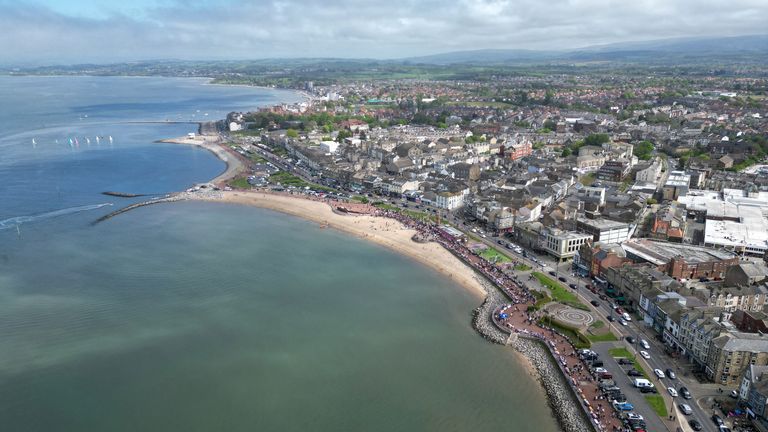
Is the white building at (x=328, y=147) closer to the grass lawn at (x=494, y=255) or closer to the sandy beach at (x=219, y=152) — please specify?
the sandy beach at (x=219, y=152)

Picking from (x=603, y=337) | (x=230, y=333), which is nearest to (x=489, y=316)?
(x=603, y=337)

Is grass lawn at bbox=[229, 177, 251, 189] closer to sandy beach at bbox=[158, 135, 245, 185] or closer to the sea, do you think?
sandy beach at bbox=[158, 135, 245, 185]

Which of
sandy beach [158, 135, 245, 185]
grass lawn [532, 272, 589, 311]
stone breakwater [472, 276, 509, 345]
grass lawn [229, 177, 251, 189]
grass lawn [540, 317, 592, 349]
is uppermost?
sandy beach [158, 135, 245, 185]

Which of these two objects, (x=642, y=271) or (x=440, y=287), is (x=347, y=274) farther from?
(x=642, y=271)

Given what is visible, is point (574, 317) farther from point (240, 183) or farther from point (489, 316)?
point (240, 183)

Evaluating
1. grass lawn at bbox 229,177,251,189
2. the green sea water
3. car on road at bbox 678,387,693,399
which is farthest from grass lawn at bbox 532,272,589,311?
grass lawn at bbox 229,177,251,189

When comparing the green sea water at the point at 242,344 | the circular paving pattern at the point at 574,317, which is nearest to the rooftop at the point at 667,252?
the circular paving pattern at the point at 574,317
